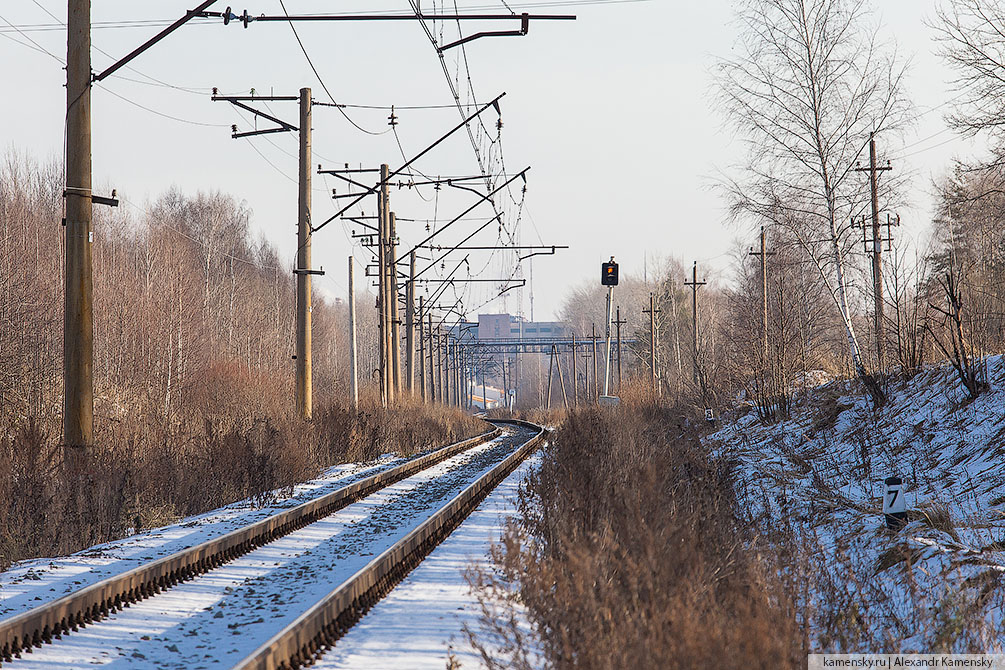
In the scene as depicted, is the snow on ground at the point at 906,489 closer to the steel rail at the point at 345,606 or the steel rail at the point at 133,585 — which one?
the steel rail at the point at 345,606

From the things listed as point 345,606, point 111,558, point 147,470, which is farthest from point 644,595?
point 147,470

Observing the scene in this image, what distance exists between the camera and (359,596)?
735 centimetres

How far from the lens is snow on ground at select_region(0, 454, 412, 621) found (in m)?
7.40

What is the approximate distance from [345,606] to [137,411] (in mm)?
16715

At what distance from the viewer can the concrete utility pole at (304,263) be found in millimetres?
21828

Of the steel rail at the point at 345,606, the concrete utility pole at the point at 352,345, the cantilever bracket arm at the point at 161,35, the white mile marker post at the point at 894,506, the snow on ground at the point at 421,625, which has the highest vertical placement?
the cantilever bracket arm at the point at 161,35

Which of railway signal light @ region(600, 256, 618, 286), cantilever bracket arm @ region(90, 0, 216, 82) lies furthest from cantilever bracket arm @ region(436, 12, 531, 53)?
railway signal light @ region(600, 256, 618, 286)

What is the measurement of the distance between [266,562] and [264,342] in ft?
201

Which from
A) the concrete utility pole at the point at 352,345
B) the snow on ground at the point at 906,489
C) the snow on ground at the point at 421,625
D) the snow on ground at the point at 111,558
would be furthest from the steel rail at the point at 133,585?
the concrete utility pole at the point at 352,345

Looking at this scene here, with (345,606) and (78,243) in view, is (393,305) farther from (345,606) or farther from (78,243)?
(345,606)

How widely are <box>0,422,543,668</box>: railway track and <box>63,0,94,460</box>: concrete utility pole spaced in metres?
3.28

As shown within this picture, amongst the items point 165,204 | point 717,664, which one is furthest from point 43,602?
point 165,204

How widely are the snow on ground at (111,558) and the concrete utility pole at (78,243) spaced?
2.07 meters

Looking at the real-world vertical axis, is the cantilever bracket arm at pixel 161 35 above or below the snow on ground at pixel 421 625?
above
